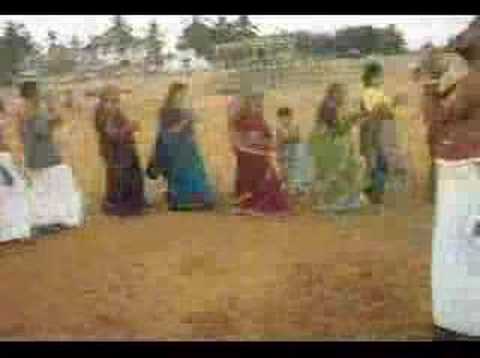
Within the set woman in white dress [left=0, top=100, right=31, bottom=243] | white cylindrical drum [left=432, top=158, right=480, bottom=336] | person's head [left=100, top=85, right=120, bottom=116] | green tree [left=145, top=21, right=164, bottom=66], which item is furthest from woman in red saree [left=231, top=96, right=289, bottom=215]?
woman in white dress [left=0, top=100, right=31, bottom=243]

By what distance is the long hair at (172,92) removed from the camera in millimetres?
6875

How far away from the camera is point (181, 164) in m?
6.94

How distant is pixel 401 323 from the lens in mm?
6926

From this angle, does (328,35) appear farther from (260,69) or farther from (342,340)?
A: (342,340)

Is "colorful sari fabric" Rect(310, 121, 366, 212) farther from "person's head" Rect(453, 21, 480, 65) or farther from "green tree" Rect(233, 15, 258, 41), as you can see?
"person's head" Rect(453, 21, 480, 65)

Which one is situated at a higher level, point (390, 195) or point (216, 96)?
point (216, 96)

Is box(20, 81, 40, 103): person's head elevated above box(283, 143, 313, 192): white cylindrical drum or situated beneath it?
elevated above

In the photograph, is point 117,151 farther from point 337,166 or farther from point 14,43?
point 337,166

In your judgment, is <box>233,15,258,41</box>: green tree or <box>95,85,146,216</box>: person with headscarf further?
<box>95,85,146,216</box>: person with headscarf

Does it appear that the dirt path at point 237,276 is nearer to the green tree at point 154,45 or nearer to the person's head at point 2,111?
the person's head at point 2,111

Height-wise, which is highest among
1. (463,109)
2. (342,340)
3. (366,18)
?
(366,18)

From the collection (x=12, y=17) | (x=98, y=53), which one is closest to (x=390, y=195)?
(x=98, y=53)

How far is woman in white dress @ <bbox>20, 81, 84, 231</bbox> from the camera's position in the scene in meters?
6.90

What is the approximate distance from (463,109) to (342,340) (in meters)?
1.44
